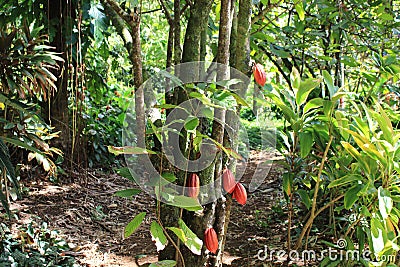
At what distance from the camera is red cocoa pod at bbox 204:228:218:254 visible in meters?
1.76

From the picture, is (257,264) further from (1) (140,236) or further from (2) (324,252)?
(1) (140,236)

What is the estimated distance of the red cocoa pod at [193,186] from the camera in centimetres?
174

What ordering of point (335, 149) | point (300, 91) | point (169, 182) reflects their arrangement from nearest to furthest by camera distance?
point (169, 182)
point (300, 91)
point (335, 149)

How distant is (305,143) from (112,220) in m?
1.88

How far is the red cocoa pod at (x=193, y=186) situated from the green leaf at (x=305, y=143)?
590 mm

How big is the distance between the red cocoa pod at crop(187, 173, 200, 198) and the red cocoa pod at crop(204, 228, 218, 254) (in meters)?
0.16

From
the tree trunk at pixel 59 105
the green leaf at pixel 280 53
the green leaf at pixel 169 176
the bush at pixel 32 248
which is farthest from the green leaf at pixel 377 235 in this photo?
the tree trunk at pixel 59 105

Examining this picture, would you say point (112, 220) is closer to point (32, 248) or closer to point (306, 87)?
point (32, 248)

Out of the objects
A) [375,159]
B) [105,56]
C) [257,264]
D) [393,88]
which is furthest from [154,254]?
[105,56]

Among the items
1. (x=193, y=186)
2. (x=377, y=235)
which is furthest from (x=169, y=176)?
(x=377, y=235)

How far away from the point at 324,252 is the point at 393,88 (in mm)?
1182

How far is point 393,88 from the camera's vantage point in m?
2.93

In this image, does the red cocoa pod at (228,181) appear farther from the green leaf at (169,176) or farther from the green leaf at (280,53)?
the green leaf at (280,53)

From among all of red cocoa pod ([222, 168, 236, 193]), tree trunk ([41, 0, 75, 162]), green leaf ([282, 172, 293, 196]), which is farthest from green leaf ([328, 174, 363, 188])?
tree trunk ([41, 0, 75, 162])
